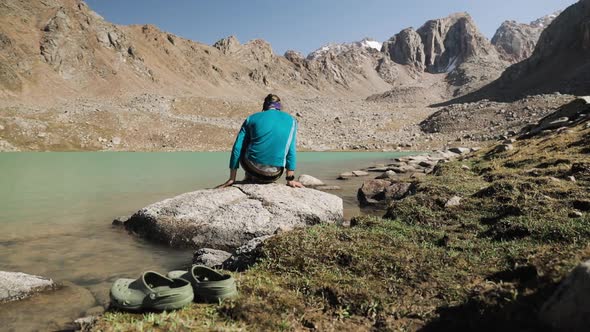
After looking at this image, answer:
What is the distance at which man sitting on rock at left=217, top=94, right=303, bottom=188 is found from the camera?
11.2 m

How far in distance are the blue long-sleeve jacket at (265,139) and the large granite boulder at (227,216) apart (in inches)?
35.1

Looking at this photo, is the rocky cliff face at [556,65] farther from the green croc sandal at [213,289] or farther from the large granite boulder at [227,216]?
the green croc sandal at [213,289]

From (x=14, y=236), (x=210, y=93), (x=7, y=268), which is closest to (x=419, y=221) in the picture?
(x=7, y=268)

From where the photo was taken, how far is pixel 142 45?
162 metres

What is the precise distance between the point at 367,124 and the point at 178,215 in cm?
11361

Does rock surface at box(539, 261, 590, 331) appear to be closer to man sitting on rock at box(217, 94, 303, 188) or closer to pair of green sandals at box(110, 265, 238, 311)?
pair of green sandals at box(110, 265, 238, 311)

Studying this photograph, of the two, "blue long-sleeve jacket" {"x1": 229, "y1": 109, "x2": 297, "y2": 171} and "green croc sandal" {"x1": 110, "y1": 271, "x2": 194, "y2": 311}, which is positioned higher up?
"blue long-sleeve jacket" {"x1": 229, "y1": 109, "x2": 297, "y2": 171}

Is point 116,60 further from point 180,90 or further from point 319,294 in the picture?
point 319,294

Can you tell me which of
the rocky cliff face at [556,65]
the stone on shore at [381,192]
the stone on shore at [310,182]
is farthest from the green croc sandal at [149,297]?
the rocky cliff face at [556,65]

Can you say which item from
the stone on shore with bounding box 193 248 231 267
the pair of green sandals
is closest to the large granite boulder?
the stone on shore with bounding box 193 248 231 267

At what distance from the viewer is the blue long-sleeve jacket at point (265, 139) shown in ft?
36.8

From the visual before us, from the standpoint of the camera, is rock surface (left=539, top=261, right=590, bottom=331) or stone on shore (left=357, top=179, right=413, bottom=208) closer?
rock surface (left=539, top=261, right=590, bottom=331)

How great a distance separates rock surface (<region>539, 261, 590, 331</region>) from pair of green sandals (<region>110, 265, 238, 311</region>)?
3.60m

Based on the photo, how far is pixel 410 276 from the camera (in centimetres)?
583
